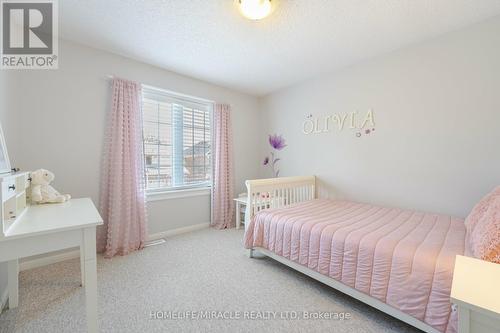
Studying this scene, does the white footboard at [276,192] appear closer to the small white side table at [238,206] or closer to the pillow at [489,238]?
the small white side table at [238,206]

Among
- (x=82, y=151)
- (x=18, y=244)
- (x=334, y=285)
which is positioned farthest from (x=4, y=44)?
(x=334, y=285)

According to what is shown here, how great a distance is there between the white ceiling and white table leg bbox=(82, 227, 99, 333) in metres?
1.71

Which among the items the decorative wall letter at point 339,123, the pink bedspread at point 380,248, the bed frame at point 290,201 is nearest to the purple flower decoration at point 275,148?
the decorative wall letter at point 339,123

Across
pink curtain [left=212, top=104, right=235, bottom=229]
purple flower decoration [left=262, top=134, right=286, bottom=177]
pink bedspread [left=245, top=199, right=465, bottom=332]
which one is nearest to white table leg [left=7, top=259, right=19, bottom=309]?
pink bedspread [left=245, top=199, right=465, bottom=332]

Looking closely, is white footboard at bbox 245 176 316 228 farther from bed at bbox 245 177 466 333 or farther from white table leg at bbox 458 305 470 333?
white table leg at bbox 458 305 470 333

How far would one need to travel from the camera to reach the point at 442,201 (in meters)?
2.12

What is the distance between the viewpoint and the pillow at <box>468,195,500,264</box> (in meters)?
0.99

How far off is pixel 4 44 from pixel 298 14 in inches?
97.6

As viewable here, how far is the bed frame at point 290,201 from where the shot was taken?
1349mm

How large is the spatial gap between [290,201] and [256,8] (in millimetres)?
2148

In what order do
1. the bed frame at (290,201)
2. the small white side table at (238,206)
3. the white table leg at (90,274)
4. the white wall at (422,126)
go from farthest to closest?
the small white side table at (238,206), the white wall at (422,126), the bed frame at (290,201), the white table leg at (90,274)

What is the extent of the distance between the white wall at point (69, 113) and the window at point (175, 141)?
25 cm

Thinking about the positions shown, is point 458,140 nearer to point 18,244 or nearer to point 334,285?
point 334,285

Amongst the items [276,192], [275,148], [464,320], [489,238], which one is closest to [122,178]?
[276,192]
